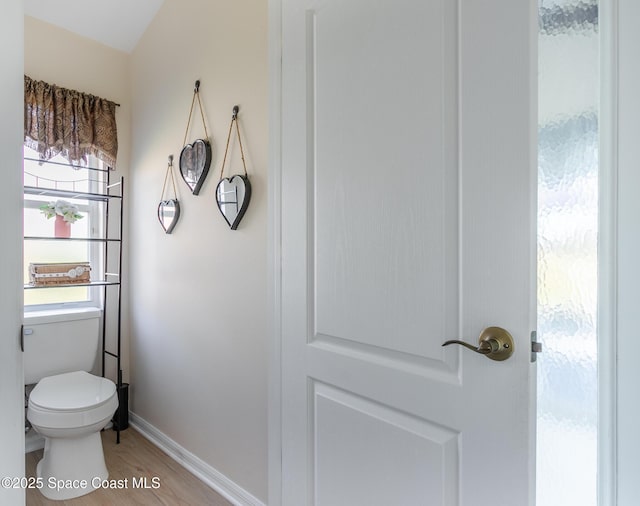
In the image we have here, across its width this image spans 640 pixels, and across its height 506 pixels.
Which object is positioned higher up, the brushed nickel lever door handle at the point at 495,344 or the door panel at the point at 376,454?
the brushed nickel lever door handle at the point at 495,344

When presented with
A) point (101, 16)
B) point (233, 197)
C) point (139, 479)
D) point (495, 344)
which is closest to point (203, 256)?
point (233, 197)

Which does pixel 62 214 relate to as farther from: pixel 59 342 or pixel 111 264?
pixel 59 342

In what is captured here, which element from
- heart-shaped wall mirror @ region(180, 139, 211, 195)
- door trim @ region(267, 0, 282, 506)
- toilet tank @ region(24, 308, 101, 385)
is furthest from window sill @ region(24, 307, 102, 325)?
door trim @ region(267, 0, 282, 506)

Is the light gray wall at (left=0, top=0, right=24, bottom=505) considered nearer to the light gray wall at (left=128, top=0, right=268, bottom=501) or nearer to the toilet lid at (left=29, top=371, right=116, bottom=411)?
the light gray wall at (left=128, top=0, right=268, bottom=501)

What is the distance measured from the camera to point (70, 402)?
1720mm

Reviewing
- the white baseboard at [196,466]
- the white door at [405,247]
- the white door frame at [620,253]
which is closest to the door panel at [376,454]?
the white door at [405,247]

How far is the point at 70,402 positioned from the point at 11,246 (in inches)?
48.5

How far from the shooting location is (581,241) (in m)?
0.71

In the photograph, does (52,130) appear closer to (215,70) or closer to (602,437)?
(215,70)

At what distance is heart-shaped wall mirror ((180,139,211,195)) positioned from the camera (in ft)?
5.88

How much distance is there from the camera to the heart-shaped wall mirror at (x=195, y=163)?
1791 millimetres


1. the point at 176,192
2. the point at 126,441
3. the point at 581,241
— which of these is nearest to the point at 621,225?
the point at 581,241

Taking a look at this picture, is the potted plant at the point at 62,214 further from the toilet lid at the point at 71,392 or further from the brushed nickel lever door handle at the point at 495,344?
the brushed nickel lever door handle at the point at 495,344

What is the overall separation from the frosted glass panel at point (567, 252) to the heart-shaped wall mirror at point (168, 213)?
1795 mm
